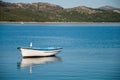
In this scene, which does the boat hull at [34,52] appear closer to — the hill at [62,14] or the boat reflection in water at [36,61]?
the boat reflection in water at [36,61]

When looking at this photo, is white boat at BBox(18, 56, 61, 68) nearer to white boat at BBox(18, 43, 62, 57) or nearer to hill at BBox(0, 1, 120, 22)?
white boat at BBox(18, 43, 62, 57)

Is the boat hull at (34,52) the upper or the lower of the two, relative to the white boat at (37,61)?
upper

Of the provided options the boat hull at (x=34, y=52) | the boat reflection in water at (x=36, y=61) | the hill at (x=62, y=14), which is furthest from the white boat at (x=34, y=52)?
the hill at (x=62, y=14)

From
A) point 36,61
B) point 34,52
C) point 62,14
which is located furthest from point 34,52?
point 62,14

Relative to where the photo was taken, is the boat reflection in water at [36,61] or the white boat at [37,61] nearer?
the boat reflection in water at [36,61]

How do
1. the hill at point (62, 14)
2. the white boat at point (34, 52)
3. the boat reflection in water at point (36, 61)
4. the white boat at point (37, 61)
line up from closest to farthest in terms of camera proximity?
1. the boat reflection in water at point (36, 61)
2. the white boat at point (37, 61)
3. the white boat at point (34, 52)
4. the hill at point (62, 14)

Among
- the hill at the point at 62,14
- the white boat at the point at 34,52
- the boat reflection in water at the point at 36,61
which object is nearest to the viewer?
the boat reflection in water at the point at 36,61

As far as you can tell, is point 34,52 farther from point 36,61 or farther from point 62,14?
point 62,14

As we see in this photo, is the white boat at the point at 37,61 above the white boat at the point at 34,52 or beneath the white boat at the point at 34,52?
beneath

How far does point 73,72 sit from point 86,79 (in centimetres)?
103

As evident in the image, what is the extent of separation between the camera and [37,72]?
9727 millimetres

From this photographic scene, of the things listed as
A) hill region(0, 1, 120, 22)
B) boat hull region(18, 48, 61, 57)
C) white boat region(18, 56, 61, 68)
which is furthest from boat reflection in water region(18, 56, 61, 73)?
hill region(0, 1, 120, 22)

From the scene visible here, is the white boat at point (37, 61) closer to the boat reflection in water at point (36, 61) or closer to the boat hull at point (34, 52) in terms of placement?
the boat reflection in water at point (36, 61)

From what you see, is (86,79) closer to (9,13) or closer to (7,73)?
(7,73)
